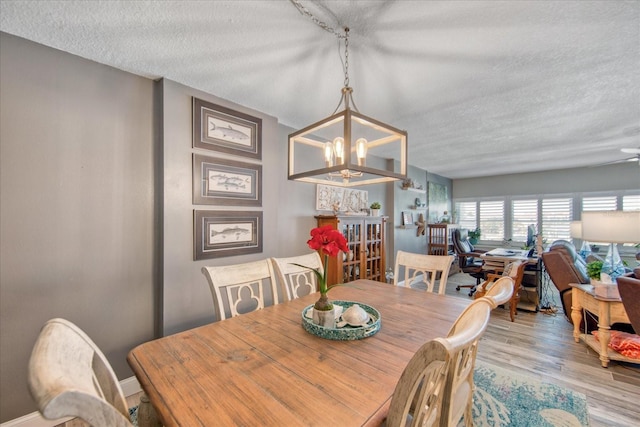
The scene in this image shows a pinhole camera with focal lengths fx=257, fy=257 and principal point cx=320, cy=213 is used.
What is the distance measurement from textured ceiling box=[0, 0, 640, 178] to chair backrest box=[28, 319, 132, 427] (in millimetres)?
1653

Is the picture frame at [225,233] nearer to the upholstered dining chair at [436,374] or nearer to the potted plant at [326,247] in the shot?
the potted plant at [326,247]

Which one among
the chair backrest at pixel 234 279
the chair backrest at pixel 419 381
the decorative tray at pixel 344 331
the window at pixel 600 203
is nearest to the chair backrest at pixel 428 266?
the decorative tray at pixel 344 331

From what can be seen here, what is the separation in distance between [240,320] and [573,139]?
4.91 m

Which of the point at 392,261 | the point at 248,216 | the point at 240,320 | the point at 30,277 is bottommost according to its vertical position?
A: the point at 392,261

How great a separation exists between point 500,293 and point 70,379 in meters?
1.33

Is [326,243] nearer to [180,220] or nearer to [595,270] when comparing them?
[180,220]

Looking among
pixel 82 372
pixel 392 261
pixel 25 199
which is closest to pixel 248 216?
pixel 25 199

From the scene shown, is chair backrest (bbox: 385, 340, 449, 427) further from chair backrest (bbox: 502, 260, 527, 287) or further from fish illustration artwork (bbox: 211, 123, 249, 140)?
chair backrest (bbox: 502, 260, 527, 287)

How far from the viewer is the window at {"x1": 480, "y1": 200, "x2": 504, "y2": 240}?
6.79 meters

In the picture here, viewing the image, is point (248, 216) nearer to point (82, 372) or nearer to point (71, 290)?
point (71, 290)

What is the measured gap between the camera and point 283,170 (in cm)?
316

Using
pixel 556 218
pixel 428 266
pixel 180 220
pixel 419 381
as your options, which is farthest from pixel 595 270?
pixel 556 218

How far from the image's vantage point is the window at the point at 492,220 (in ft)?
22.3

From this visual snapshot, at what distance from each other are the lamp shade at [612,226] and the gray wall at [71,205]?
4184 mm
